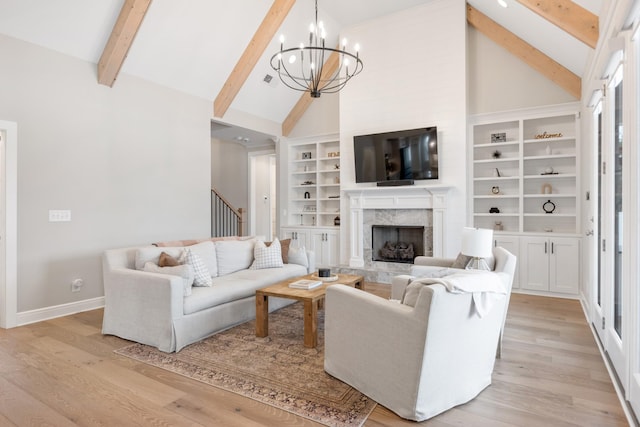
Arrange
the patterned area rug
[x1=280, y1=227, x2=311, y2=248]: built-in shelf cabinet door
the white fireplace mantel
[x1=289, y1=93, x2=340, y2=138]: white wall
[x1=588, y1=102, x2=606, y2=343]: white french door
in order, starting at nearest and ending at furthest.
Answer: the patterned area rug, [x1=588, y1=102, x2=606, y2=343]: white french door, the white fireplace mantel, [x1=289, y1=93, x2=340, y2=138]: white wall, [x1=280, y1=227, x2=311, y2=248]: built-in shelf cabinet door

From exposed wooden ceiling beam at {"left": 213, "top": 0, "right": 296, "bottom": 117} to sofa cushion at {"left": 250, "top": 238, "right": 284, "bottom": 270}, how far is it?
2.73 m

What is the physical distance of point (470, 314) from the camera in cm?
216

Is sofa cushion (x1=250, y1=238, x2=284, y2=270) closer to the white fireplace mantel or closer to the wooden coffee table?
the wooden coffee table

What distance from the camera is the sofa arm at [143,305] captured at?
3.10m

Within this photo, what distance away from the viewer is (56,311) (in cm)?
419

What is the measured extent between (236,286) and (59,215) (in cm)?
227

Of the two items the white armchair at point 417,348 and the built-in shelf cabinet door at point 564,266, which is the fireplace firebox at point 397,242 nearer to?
the built-in shelf cabinet door at point 564,266

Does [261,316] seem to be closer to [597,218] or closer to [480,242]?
[480,242]

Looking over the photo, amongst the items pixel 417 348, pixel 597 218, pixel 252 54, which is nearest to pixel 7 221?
pixel 252 54

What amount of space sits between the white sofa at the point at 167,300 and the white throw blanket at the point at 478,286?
6.79ft

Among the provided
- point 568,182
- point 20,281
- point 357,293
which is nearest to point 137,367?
point 357,293

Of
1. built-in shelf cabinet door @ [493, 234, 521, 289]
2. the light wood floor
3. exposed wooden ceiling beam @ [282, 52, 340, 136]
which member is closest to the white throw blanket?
the light wood floor

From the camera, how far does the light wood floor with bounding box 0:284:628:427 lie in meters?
2.12

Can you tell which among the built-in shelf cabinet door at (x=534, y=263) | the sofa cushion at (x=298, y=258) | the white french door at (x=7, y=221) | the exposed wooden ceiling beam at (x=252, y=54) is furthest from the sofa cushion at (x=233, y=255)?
the built-in shelf cabinet door at (x=534, y=263)
